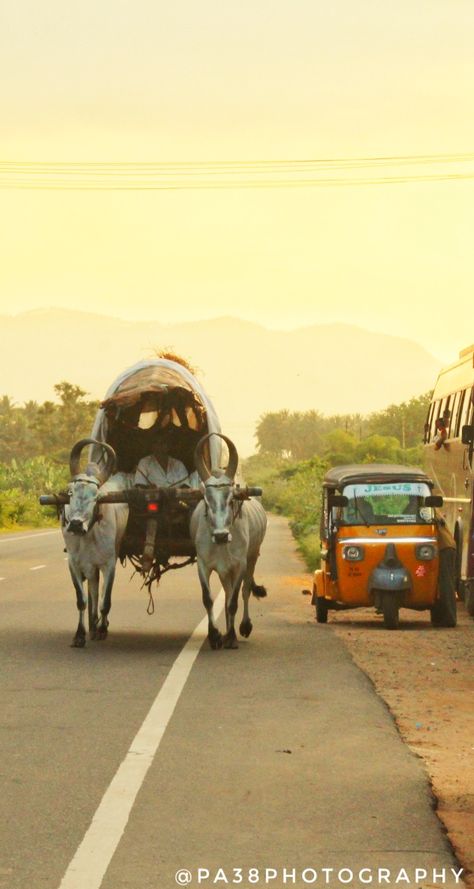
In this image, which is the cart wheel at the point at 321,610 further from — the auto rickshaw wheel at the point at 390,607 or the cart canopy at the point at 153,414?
the cart canopy at the point at 153,414

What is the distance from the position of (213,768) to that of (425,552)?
1122 centimetres

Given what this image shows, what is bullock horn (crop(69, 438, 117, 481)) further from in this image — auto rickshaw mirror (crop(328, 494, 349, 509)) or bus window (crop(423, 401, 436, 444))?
bus window (crop(423, 401, 436, 444))

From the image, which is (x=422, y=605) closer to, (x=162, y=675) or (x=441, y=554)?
(x=441, y=554)

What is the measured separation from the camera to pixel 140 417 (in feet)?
64.0

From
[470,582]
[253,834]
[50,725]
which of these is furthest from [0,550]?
[253,834]

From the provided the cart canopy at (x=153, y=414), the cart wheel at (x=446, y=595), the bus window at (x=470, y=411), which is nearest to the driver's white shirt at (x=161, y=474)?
the cart canopy at (x=153, y=414)

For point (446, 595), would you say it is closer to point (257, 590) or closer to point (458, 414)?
point (257, 590)

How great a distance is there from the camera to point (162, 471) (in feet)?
63.2

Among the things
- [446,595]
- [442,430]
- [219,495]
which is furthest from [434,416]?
[219,495]

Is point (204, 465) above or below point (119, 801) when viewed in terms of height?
above

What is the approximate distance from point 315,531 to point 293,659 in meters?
35.7

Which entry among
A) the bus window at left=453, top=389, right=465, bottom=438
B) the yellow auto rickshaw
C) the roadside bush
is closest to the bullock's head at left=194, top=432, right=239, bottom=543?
the yellow auto rickshaw

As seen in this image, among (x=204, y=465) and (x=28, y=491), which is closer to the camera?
(x=204, y=465)

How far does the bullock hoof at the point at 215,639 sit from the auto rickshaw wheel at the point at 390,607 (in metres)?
3.75
